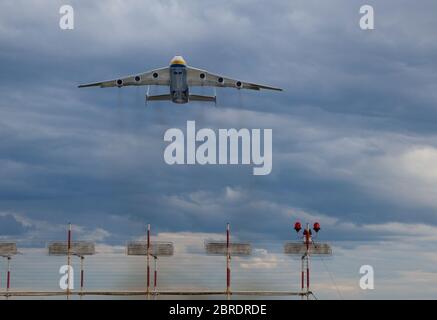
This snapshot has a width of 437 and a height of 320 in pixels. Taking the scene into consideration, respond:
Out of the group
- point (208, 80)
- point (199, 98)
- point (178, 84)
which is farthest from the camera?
point (208, 80)

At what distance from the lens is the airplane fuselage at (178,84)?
8588 centimetres

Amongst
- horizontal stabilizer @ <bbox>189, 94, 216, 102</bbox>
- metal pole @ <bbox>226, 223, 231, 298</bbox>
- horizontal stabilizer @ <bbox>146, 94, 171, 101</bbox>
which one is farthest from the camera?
horizontal stabilizer @ <bbox>146, 94, 171, 101</bbox>

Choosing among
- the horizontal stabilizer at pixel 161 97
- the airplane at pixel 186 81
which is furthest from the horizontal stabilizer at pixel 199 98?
the horizontal stabilizer at pixel 161 97

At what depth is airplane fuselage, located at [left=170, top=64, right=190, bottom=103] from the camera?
85875 millimetres

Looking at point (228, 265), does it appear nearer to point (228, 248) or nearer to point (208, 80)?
point (228, 248)

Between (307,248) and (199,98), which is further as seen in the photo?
(199,98)

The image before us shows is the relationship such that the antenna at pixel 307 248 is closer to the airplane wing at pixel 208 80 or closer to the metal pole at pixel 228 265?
the metal pole at pixel 228 265

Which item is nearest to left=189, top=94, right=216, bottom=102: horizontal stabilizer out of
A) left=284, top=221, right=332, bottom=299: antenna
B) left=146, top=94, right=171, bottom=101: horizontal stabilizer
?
left=146, top=94, right=171, bottom=101: horizontal stabilizer

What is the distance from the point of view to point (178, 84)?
85.8 meters

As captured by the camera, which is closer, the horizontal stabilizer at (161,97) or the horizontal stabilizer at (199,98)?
the horizontal stabilizer at (199,98)

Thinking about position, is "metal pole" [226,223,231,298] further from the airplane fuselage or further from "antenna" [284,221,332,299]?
the airplane fuselage

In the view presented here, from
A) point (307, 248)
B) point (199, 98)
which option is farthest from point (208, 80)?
point (307, 248)

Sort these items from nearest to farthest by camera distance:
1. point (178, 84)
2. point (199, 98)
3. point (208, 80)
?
1. point (178, 84)
2. point (199, 98)
3. point (208, 80)

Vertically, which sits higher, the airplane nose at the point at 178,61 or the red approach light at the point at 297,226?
the airplane nose at the point at 178,61
